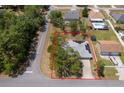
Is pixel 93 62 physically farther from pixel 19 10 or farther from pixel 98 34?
pixel 19 10

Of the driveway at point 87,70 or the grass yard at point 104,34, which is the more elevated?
the grass yard at point 104,34

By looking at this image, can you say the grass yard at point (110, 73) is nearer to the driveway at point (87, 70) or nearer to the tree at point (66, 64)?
the driveway at point (87, 70)

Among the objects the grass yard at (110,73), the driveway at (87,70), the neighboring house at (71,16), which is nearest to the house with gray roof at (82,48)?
the driveway at (87,70)

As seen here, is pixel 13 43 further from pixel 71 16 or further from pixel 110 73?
pixel 71 16

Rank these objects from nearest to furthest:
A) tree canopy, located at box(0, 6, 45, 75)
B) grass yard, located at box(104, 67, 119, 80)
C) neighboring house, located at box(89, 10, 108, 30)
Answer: tree canopy, located at box(0, 6, 45, 75)
grass yard, located at box(104, 67, 119, 80)
neighboring house, located at box(89, 10, 108, 30)

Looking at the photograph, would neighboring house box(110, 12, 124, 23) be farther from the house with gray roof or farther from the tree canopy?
the tree canopy

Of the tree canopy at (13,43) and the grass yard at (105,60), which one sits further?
the grass yard at (105,60)

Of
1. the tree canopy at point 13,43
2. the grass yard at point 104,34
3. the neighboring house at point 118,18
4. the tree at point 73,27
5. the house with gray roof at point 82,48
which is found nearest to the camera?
the tree canopy at point 13,43

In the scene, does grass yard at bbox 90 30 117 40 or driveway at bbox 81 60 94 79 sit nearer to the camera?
driveway at bbox 81 60 94 79

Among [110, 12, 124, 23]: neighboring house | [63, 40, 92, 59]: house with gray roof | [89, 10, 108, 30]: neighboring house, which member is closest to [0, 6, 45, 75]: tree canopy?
[63, 40, 92, 59]: house with gray roof
